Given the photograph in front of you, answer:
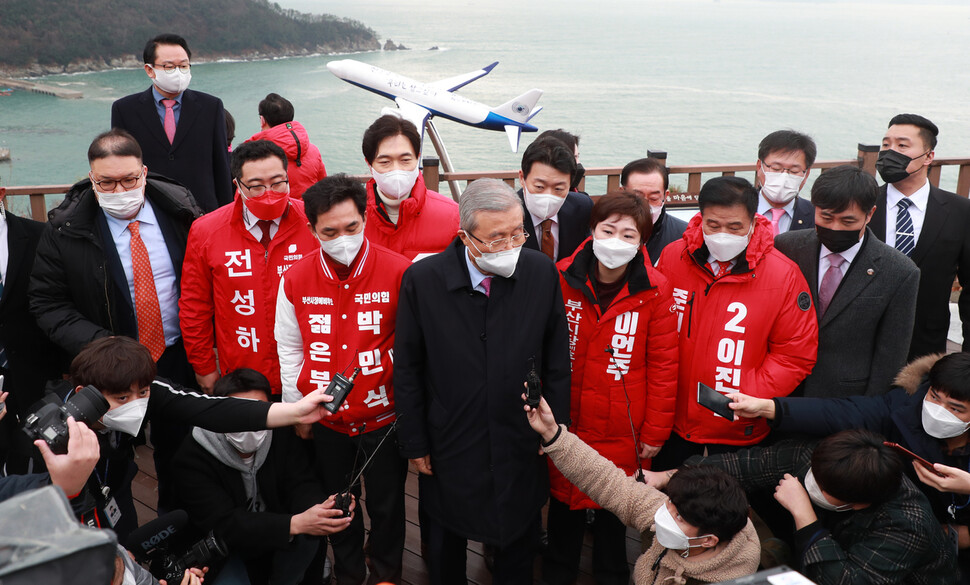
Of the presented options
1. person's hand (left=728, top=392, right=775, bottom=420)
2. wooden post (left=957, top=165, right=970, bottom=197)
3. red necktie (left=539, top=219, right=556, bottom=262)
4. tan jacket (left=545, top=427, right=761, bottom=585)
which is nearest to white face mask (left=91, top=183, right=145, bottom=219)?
red necktie (left=539, top=219, right=556, bottom=262)

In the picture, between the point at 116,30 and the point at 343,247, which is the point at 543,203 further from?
the point at 116,30

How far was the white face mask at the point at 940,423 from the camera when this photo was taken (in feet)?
7.01

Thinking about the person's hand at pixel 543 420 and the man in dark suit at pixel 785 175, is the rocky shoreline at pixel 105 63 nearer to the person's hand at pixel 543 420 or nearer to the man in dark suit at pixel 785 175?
the man in dark suit at pixel 785 175

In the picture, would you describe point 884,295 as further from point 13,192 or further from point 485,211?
point 13,192

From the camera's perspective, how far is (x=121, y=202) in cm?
279

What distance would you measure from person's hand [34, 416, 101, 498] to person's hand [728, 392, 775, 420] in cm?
198

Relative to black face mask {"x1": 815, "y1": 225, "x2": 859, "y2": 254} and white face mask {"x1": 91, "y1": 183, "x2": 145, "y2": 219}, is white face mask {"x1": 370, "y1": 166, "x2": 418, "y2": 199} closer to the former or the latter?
white face mask {"x1": 91, "y1": 183, "x2": 145, "y2": 219}

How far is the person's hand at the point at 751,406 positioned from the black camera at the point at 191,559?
73.8 inches

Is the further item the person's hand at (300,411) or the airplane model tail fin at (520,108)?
the airplane model tail fin at (520,108)

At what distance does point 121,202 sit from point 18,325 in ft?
2.25

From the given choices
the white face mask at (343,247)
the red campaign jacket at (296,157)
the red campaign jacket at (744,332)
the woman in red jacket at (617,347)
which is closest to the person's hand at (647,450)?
the woman in red jacket at (617,347)

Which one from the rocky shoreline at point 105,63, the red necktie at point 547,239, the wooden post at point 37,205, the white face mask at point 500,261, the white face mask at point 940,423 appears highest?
the rocky shoreline at point 105,63

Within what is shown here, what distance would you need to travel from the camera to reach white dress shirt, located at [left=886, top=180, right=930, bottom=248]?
10.4 ft

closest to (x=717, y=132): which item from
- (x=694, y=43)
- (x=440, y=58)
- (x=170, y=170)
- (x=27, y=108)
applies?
(x=440, y=58)
